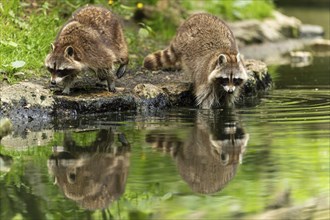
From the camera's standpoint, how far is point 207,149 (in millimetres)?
6984

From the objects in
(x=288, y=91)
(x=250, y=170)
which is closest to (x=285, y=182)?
(x=250, y=170)

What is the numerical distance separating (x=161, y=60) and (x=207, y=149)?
357 cm

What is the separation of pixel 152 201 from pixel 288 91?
202 inches

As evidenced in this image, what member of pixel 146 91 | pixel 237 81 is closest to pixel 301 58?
pixel 237 81

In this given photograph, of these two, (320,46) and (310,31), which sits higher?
(310,31)

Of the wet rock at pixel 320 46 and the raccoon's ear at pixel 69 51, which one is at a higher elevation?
the wet rock at pixel 320 46

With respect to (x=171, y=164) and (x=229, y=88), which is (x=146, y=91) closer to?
(x=229, y=88)

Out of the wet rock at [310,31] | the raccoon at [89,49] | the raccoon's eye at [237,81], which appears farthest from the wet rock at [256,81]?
the wet rock at [310,31]

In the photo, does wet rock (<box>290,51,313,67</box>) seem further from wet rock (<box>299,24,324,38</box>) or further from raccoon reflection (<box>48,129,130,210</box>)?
raccoon reflection (<box>48,129,130,210</box>)

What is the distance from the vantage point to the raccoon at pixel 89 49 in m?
8.60

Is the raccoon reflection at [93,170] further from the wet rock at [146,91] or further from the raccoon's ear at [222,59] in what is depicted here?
the raccoon's ear at [222,59]

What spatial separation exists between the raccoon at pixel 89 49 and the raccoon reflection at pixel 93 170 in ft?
3.63

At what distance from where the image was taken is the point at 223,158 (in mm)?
6637

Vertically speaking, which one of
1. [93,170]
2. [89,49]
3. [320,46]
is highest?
[320,46]
